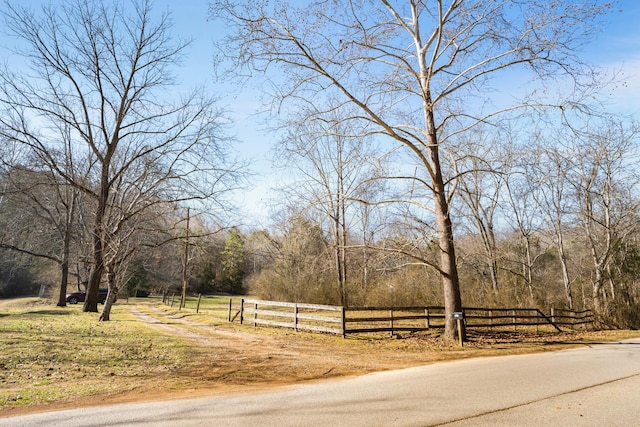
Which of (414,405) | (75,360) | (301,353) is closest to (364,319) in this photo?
(301,353)

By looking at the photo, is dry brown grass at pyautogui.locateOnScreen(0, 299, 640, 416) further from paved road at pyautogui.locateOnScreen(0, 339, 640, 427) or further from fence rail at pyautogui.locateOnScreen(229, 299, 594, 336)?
paved road at pyautogui.locateOnScreen(0, 339, 640, 427)

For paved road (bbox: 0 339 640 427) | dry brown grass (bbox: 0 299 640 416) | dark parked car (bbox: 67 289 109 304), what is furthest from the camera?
dark parked car (bbox: 67 289 109 304)

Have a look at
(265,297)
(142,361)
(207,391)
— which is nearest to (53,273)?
(265,297)

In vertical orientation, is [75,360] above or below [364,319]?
below

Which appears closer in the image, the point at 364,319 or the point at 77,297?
the point at 364,319

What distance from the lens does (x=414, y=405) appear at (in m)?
5.30

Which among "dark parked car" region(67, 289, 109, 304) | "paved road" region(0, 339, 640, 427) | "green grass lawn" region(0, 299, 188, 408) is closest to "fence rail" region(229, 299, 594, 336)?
"green grass lawn" region(0, 299, 188, 408)

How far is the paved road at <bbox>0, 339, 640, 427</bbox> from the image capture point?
4.64 metres

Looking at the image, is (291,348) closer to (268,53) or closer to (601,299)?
(268,53)

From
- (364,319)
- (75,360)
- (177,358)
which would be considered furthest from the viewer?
(364,319)

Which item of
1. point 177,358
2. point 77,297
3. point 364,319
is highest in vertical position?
point 364,319

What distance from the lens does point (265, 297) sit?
2936cm

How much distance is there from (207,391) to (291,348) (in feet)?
15.9

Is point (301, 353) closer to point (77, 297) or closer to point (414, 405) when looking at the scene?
point (414, 405)
